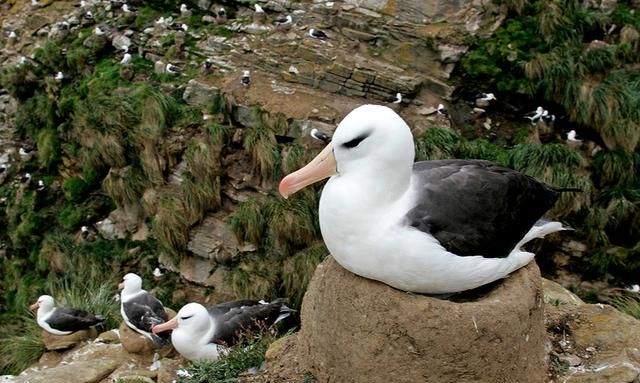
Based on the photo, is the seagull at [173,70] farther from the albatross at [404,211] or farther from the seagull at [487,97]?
the albatross at [404,211]

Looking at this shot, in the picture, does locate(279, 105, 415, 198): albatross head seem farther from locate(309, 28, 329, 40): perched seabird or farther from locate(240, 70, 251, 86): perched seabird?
locate(309, 28, 329, 40): perched seabird

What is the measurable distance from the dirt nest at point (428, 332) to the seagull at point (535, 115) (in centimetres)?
629

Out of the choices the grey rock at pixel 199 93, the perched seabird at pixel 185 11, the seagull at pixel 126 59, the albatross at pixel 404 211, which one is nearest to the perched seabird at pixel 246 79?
the grey rock at pixel 199 93

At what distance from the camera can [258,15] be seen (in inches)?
475

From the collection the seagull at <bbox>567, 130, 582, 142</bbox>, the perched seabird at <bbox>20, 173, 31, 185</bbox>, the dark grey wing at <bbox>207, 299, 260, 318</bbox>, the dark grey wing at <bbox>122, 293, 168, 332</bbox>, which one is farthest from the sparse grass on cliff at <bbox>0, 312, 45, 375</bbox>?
the seagull at <bbox>567, 130, 582, 142</bbox>

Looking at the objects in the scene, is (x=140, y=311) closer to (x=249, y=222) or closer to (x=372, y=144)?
(x=249, y=222)

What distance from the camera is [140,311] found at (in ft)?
25.4

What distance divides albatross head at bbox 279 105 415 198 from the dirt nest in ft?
2.31

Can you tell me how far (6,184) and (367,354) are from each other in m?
10.4

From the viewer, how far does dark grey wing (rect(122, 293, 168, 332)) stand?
759cm

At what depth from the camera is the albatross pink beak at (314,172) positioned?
3682mm

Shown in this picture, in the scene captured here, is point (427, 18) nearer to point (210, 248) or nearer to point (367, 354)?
point (210, 248)

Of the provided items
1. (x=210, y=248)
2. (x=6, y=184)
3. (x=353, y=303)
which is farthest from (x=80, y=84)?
(x=353, y=303)

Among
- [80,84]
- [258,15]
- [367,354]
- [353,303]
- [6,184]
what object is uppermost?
[353,303]
